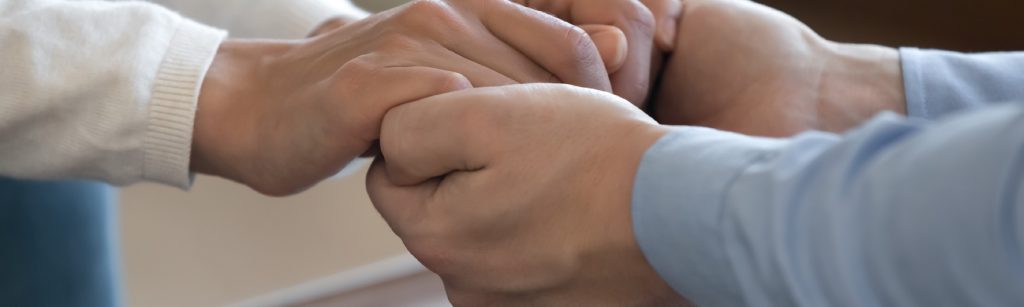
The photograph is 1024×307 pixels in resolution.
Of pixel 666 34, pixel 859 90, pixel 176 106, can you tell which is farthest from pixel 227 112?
pixel 859 90

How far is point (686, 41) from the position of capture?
95 cm

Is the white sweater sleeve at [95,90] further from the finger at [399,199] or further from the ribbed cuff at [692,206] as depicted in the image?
the ribbed cuff at [692,206]

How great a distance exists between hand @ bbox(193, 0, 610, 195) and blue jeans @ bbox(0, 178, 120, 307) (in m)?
0.20

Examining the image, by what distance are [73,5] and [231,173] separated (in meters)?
0.17

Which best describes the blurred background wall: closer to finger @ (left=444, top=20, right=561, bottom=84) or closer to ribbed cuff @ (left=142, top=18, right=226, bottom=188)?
ribbed cuff @ (left=142, top=18, right=226, bottom=188)

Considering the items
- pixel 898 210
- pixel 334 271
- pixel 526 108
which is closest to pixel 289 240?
pixel 334 271

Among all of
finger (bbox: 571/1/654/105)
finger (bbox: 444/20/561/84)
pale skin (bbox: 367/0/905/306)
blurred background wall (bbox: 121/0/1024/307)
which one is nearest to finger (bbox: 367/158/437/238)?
pale skin (bbox: 367/0/905/306)

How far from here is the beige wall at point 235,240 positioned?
5.83ft

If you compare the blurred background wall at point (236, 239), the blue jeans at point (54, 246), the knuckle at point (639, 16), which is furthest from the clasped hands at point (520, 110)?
the blurred background wall at point (236, 239)

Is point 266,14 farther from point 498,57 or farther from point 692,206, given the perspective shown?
point 692,206

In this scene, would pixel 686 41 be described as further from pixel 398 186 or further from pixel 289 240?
pixel 289 240

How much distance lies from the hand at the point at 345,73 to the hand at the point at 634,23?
5 centimetres

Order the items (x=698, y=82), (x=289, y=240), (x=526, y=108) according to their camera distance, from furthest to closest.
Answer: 1. (x=289, y=240)
2. (x=698, y=82)
3. (x=526, y=108)

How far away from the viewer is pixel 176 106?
32.8 inches
